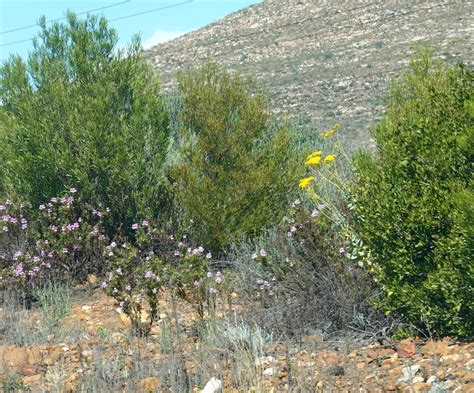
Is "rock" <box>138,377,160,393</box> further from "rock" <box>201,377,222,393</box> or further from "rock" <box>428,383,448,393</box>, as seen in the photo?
"rock" <box>428,383,448,393</box>

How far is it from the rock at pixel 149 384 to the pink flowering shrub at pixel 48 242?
4188 mm

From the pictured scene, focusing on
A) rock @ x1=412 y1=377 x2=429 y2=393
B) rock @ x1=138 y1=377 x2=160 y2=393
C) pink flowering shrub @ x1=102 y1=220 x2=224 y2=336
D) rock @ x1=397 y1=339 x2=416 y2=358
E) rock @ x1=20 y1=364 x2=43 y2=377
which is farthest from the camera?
pink flowering shrub @ x1=102 y1=220 x2=224 y2=336

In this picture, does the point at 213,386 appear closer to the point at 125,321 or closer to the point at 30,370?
the point at 30,370

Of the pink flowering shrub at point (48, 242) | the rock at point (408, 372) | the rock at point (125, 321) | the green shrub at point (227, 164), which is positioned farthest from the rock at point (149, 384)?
the green shrub at point (227, 164)

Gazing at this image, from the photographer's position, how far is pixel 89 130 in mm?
9828

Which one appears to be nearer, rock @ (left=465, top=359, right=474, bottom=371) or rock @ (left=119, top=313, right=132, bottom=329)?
rock @ (left=465, top=359, right=474, bottom=371)

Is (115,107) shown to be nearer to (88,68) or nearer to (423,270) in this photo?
(88,68)

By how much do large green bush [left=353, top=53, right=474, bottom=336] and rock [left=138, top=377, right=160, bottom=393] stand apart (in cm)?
174

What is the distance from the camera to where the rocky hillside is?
3622 cm

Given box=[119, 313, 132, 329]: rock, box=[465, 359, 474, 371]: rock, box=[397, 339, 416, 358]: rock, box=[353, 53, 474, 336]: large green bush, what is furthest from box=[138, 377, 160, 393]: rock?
box=[119, 313, 132, 329]: rock

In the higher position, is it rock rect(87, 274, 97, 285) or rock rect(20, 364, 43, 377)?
rock rect(20, 364, 43, 377)

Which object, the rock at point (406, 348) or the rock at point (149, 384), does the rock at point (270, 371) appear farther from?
the rock at point (406, 348)

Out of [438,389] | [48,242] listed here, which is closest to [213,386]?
[438,389]

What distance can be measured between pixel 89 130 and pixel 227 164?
1679 mm
